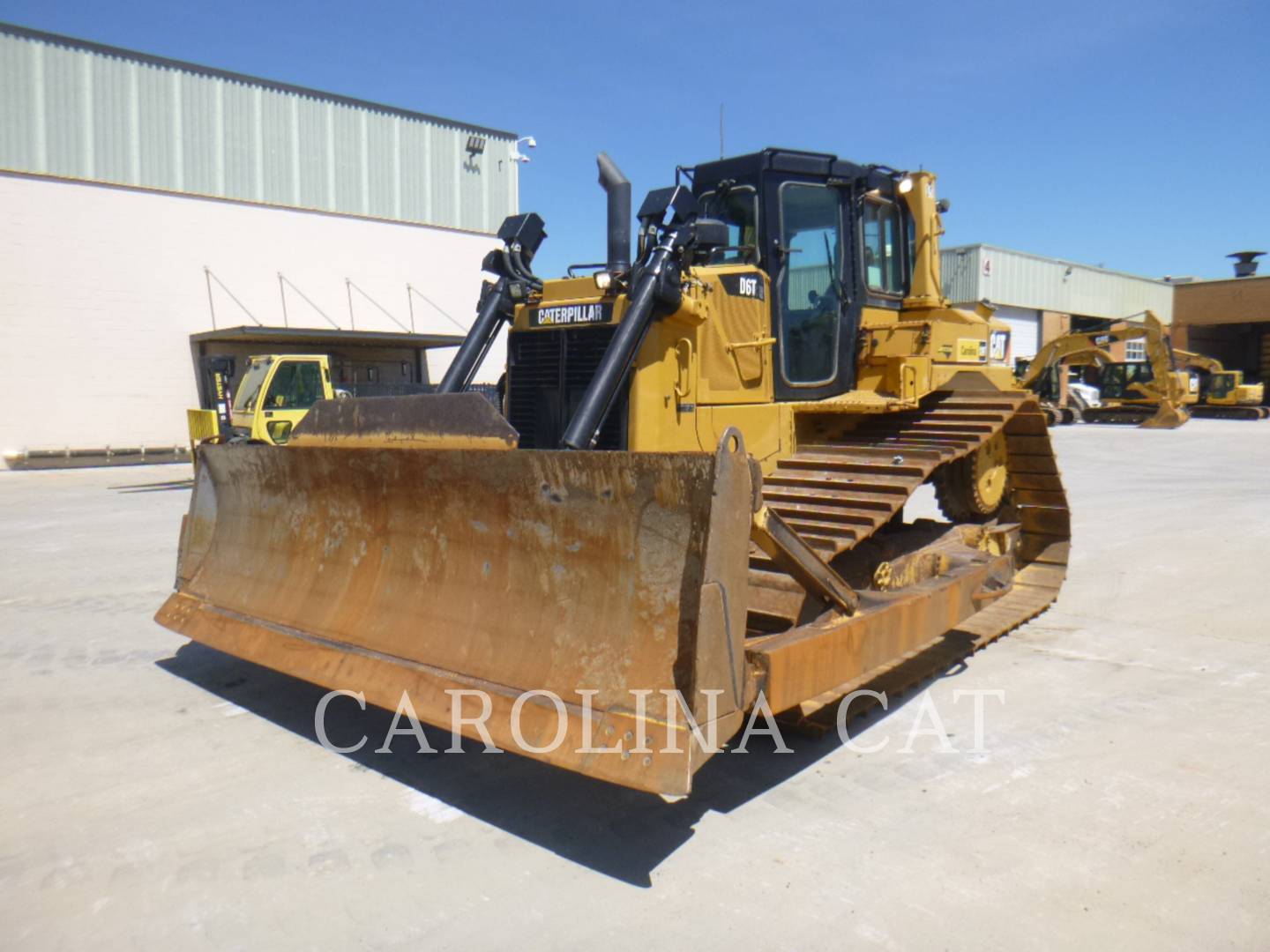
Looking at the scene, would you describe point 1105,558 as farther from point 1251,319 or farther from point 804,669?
point 1251,319

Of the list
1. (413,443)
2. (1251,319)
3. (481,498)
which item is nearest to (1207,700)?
(481,498)

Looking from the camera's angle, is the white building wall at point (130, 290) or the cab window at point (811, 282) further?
the white building wall at point (130, 290)

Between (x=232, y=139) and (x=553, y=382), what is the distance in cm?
2029

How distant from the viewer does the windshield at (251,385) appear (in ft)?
50.9

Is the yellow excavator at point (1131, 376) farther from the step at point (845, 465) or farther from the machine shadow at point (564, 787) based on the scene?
the machine shadow at point (564, 787)

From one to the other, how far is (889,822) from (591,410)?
89.5 inches

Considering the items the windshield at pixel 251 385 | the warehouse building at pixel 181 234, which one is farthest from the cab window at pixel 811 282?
the warehouse building at pixel 181 234

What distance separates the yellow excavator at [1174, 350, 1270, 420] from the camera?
32438 mm

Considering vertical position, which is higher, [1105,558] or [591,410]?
[591,410]

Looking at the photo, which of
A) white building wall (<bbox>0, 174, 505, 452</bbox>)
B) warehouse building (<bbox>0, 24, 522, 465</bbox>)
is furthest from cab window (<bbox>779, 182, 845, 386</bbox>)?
white building wall (<bbox>0, 174, 505, 452</bbox>)

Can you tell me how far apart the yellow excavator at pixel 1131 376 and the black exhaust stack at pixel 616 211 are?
20523 millimetres

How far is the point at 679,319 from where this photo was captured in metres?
5.24

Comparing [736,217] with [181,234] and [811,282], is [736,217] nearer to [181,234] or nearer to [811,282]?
[811,282]

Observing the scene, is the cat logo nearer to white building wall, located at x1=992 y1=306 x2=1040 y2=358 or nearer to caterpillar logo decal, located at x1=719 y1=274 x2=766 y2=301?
caterpillar logo decal, located at x1=719 y1=274 x2=766 y2=301
